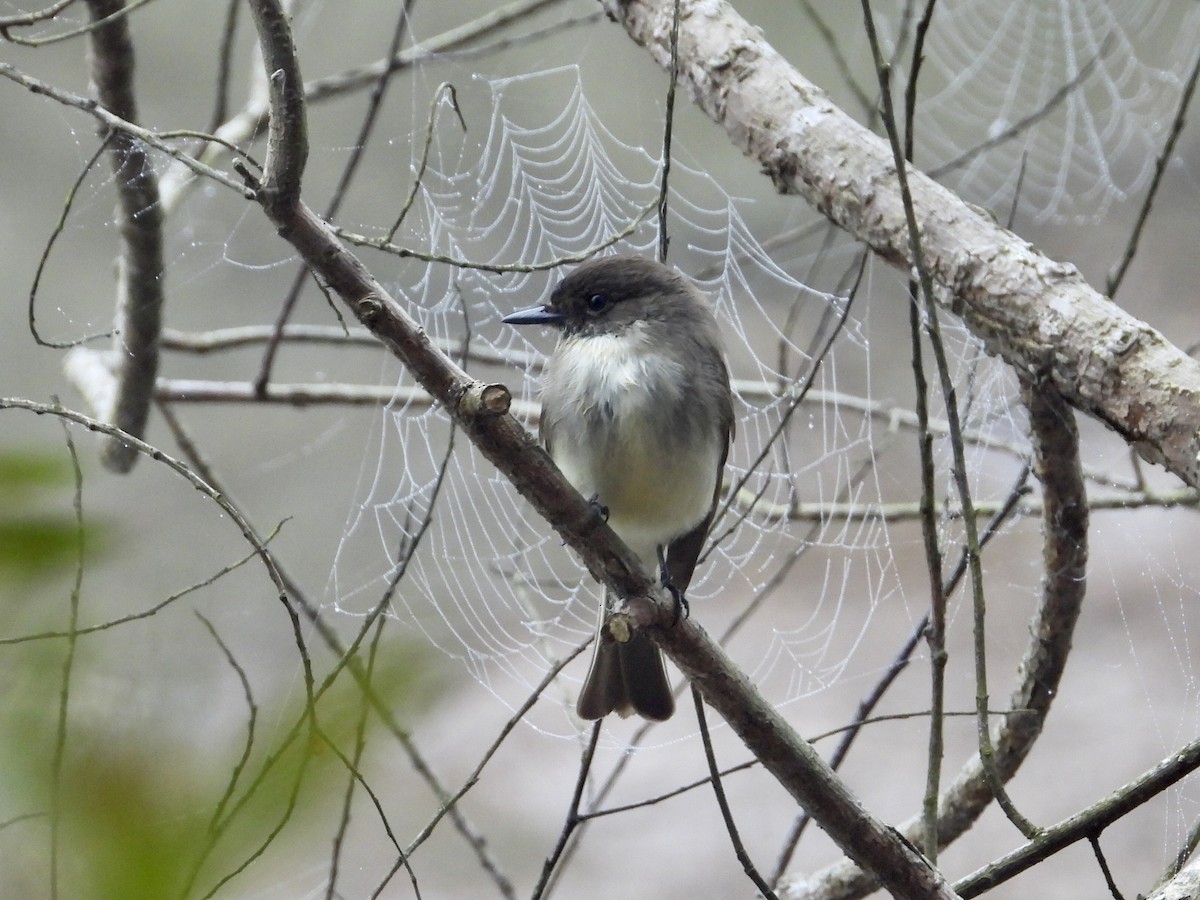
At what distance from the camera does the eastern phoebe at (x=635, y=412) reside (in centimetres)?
196

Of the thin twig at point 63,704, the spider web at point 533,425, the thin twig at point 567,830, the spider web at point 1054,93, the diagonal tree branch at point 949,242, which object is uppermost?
the spider web at point 1054,93

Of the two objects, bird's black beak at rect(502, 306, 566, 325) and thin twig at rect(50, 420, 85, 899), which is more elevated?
bird's black beak at rect(502, 306, 566, 325)

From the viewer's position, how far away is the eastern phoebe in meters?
1.96

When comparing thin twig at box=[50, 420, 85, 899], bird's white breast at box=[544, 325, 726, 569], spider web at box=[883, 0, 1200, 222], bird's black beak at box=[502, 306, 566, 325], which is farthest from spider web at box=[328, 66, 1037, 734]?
thin twig at box=[50, 420, 85, 899]

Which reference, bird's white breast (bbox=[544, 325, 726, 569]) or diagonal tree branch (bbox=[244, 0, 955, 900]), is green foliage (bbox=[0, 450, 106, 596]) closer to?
diagonal tree branch (bbox=[244, 0, 955, 900])

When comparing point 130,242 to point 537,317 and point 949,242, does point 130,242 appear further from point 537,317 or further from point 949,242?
point 949,242

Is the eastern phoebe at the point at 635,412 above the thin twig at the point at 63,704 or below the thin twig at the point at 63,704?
above

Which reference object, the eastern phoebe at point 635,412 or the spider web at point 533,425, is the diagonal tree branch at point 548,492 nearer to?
the eastern phoebe at point 635,412

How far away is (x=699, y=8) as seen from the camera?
2182mm

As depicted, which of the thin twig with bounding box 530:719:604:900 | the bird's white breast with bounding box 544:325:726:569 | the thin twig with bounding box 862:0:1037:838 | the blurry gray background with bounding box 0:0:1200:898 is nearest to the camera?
the thin twig with bounding box 862:0:1037:838

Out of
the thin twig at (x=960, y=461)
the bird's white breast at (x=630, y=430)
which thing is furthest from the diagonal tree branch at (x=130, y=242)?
the thin twig at (x=960, y=461)

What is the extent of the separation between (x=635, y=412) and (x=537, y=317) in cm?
30

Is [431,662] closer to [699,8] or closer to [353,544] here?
[699,8]

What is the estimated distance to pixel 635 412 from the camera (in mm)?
1937
